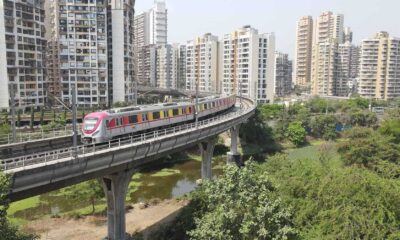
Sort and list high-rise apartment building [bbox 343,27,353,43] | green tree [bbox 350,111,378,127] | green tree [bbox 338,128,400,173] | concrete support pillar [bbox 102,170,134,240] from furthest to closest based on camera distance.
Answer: high-rise apartment building [bbox 343,27,353,43] → green tree [bbox 350,111,378,127] → green tree [bbox 338,128,400,173] → concrete support pillar [bbox 102,170,134,240]

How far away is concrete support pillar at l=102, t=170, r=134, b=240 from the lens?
89.4ft

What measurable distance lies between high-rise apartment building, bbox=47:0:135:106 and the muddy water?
114 feet

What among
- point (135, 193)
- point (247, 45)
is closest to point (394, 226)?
point (135, 193)

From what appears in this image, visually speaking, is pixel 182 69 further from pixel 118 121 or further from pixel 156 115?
pixel 118 121

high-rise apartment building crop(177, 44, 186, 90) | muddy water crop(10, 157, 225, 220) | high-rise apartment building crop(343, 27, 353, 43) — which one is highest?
high-rise apartment building crop(343, 27, 353, 43)

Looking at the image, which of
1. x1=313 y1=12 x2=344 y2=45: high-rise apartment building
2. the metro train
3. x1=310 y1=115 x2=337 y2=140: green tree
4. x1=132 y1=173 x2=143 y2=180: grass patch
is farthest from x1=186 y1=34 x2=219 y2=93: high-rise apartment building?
the metro train

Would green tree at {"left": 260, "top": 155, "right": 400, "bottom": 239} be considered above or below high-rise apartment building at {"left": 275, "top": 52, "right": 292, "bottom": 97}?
below

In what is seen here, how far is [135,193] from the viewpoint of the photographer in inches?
1684

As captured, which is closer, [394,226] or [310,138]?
[394,226]

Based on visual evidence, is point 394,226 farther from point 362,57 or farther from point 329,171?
point 362,57

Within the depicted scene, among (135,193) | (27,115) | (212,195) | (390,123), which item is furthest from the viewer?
(27,115)

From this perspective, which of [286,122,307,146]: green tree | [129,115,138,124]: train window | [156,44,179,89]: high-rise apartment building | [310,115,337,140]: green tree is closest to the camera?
[129,115,138,124]: train window

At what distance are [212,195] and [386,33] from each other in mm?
115401

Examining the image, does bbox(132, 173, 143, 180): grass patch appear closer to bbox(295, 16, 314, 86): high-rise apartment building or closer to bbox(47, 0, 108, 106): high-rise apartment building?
bbox(47, 0, 108, 106): high-rise apartment building
